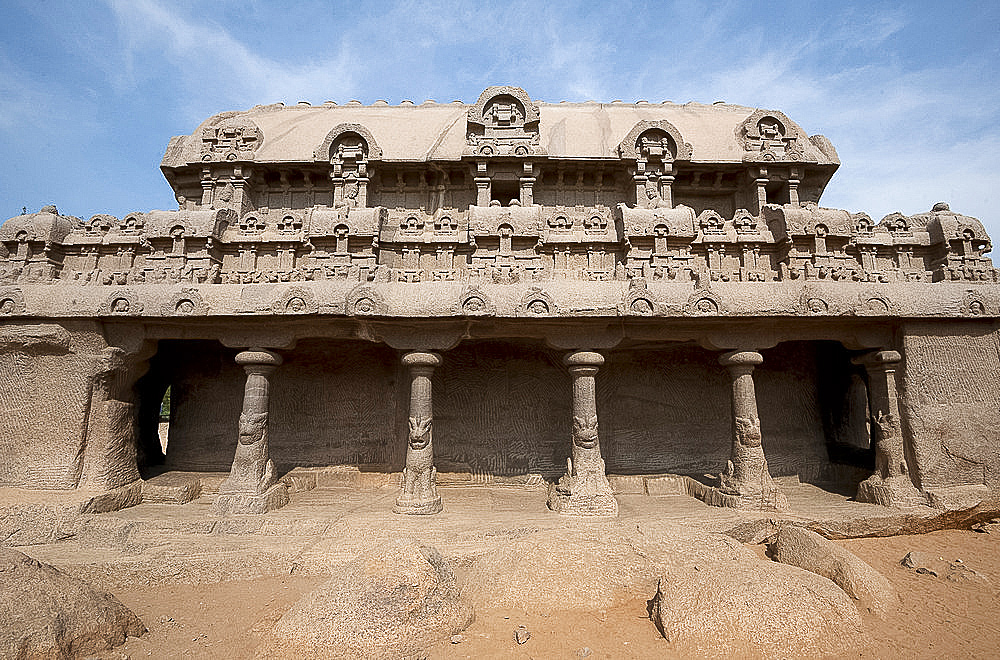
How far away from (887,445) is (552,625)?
223 inches

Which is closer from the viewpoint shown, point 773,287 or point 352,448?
point 773,287

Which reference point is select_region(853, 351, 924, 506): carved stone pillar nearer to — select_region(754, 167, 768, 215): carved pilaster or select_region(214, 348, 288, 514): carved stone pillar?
select_region(754, 167, 768, 215): carved pilaster

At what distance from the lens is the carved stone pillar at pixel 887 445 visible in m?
6.65

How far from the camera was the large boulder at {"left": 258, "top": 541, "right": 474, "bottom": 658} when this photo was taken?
370 centimetres

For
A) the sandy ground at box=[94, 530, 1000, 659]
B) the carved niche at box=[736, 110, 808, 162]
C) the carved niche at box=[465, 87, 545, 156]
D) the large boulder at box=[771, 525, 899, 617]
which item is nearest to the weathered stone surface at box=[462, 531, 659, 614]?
the sandy ground at box=[94, 530, 1000, 659]

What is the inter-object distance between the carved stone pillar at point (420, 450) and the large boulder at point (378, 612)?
1.93m

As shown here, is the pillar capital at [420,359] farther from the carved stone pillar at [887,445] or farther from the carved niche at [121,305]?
the carved stone pillar at [887,445]

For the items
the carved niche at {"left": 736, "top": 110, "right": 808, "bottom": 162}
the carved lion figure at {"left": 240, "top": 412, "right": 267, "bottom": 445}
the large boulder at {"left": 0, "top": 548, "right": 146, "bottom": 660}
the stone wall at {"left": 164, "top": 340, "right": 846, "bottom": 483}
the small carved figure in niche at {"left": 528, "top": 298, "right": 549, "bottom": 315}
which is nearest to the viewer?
the large boulder at {"left": 0, "top": 548, "right": 146, "bottom": 660}

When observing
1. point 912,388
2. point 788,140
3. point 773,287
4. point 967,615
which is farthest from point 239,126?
point 967,615

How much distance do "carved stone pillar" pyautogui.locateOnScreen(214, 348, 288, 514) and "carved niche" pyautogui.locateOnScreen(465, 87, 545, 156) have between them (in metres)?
7.29

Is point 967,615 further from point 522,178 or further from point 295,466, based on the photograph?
point 522,178

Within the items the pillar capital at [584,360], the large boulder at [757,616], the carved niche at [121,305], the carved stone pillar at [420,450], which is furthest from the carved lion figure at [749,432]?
the carved niche at [121,305]

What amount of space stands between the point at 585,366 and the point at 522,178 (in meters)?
6.59

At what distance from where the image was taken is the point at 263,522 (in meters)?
6.25
